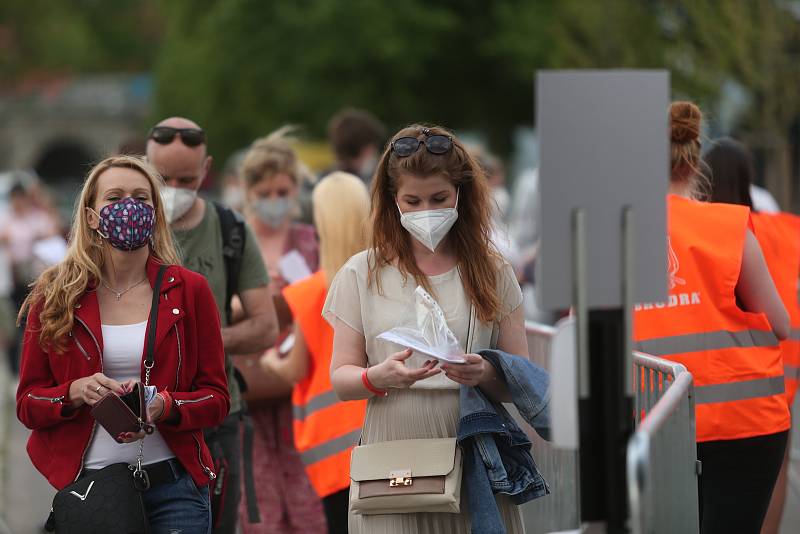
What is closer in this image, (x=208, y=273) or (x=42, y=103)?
(x=208, y=273)

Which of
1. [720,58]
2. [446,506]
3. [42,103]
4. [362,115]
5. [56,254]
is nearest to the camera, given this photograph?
[446,506]

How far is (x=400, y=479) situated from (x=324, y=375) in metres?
1.79

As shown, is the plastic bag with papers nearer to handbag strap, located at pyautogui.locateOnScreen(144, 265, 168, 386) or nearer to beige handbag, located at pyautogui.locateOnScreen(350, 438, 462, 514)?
beige handbag, located at pyautogui.locateOnScreen(350, 438, 462, 514)

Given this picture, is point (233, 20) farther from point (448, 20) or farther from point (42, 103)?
point (42, 103)

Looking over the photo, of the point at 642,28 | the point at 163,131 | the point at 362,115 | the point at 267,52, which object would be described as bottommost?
the point at 163,131

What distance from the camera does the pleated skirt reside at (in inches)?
165

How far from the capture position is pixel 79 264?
442 centimetres

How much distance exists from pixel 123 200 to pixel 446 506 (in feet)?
4.63

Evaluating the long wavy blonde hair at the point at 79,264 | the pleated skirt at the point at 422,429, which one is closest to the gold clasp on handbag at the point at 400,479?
the pleated skirt at the point at 422,429

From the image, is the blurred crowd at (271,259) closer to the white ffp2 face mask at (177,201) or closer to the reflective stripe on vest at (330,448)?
the white ffp2 face mask at (177,201)

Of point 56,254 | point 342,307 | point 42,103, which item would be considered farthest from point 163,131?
point 42,103

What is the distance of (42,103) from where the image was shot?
278 ft

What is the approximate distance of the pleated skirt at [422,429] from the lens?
4.20 meters

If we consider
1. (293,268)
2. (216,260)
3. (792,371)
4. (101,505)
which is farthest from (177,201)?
(792,371)
